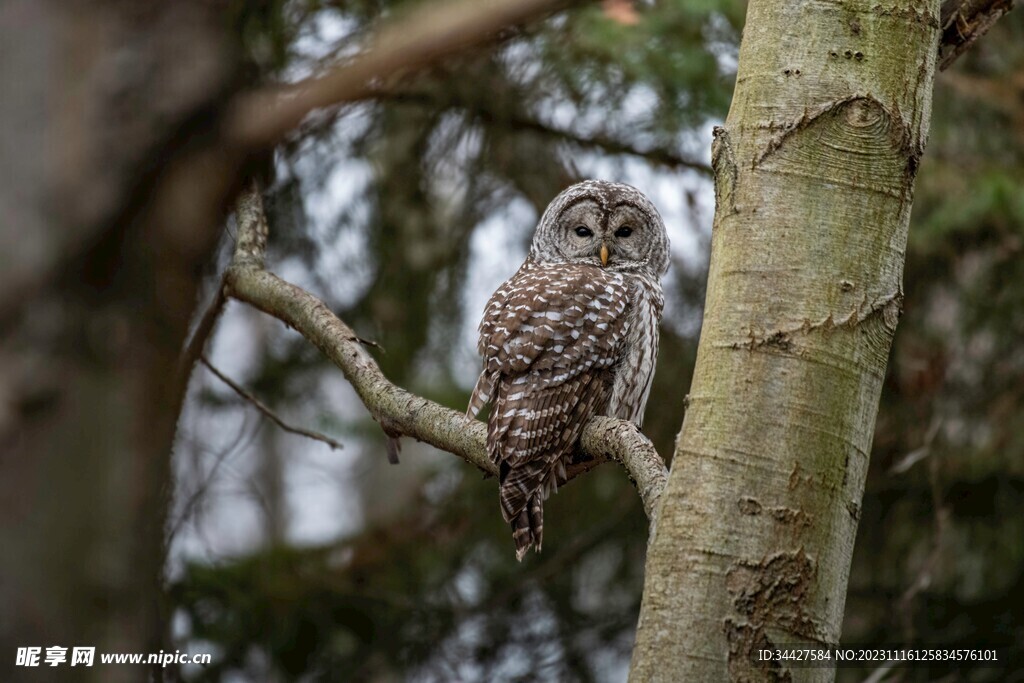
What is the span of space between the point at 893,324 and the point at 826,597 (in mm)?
539

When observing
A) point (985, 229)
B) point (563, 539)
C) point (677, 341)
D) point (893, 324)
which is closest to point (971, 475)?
point (985, 229)

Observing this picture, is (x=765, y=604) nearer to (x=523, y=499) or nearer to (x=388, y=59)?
(x=388, y=59)

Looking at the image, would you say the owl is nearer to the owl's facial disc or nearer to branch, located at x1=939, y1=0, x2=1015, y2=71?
the owl's facial disc

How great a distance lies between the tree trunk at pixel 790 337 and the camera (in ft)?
5.87

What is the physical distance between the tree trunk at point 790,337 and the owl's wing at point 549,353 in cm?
157

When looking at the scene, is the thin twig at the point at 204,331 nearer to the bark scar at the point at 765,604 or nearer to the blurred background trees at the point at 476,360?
the blurred background trees at the point at 476,360

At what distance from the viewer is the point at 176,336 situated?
119 centimetres

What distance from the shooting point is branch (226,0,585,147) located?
1.16m

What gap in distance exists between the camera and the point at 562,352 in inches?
150

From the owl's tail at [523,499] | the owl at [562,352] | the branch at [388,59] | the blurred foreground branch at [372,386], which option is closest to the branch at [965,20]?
the blurred foreground branch at [372,386]

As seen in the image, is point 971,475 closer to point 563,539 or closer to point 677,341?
point 677,341

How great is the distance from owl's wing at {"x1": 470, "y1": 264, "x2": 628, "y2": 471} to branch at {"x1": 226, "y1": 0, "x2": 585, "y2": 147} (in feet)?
6.85

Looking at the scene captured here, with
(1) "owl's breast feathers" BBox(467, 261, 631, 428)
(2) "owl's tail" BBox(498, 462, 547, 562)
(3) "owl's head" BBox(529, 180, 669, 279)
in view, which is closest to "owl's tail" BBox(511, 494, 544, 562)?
(2) "owl's tail" BBox(498, 462, 547, 562)

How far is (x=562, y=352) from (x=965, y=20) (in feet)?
5.86
